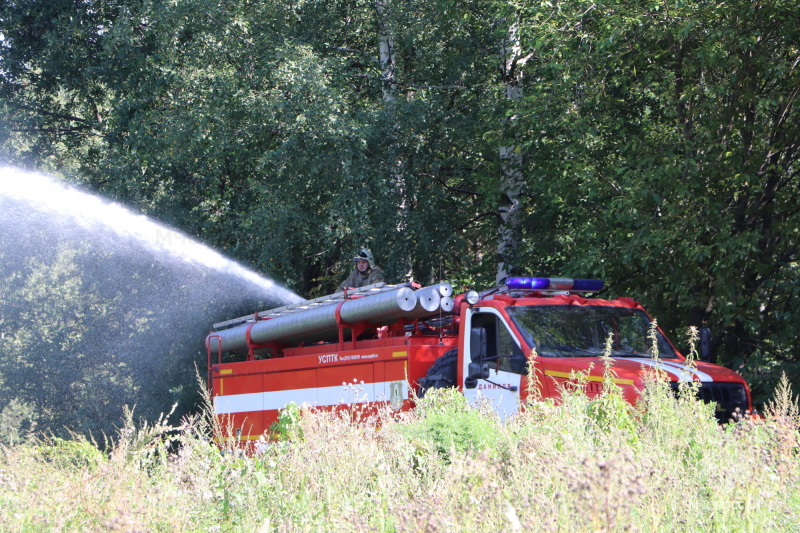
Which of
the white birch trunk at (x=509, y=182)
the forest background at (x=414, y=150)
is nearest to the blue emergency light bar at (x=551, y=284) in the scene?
the forest background at (x=414, y=150)

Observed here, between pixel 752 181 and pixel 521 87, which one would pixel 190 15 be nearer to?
pixel 521 87

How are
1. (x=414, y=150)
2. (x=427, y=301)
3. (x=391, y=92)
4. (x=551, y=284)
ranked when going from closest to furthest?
(x=427, y=301) → (x=551, y=284) → (x=414, y=150) → (x=391, y=92)

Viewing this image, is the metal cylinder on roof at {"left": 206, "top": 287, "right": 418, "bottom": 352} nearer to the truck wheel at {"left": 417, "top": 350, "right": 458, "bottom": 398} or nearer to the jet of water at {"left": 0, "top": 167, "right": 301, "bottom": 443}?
the truck wheel at {"left": 417, "top": 350, "right": 458, "bottom": 398}

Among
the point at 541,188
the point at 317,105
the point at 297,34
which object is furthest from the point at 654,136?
the point at 297,34

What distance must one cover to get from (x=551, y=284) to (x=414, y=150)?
321 inches

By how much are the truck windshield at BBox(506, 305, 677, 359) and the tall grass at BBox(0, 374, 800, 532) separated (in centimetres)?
218

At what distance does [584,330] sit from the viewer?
30.8 feet

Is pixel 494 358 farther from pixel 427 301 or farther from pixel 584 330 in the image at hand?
pixel 427 301

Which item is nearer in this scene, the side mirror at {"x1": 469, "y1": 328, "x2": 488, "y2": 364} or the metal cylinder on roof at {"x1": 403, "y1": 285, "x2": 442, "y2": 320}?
the side mirror at {"x1": 469, "y1": 328, "x2": 488, "y2": 364}

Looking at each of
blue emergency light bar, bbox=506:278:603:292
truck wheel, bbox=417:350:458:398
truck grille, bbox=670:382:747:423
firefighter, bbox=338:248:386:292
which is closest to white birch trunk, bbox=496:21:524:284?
firefighter, bbox=338:248:386:292

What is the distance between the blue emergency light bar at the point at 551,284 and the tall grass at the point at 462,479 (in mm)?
3172

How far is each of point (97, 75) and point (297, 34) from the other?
5.36m

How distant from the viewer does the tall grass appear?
4.09m

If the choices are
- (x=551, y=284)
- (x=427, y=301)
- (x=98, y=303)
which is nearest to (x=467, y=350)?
(x=427, y=301)
